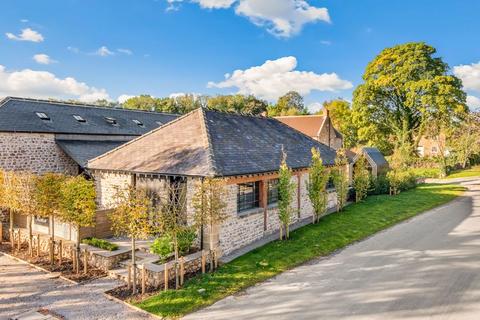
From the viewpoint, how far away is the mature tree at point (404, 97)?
39.8m

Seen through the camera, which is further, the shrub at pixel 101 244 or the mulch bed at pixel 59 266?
the shrub at pixel 101 244

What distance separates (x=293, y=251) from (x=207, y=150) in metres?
5.48

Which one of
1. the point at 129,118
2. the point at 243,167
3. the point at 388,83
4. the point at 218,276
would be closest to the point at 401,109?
the point at 388,83

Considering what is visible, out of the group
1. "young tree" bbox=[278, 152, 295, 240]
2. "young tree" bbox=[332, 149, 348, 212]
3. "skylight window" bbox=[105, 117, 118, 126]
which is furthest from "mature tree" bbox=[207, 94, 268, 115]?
"young tree" bbox=[278, 152, 295, 240]

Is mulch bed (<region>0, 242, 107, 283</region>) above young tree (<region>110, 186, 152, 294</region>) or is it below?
below

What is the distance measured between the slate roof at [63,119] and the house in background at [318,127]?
22.7m

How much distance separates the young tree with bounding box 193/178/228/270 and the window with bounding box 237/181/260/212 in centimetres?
230

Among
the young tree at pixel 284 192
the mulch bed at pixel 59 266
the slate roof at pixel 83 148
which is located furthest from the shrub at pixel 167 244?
the slate roof at pixel 83 148

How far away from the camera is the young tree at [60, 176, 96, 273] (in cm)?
1172

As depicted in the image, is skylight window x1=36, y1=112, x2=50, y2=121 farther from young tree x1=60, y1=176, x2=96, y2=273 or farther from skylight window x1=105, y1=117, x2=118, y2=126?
young tree x1=60, y1=176, x2=96, y2=273

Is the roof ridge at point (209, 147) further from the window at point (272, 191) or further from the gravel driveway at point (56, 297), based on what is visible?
the gravel driveway at point (56, 297)

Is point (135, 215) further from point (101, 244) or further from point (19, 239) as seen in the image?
point (19, 239)

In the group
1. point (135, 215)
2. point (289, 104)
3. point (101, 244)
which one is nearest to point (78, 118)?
point (101, 244)

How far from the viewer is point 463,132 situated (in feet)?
134
